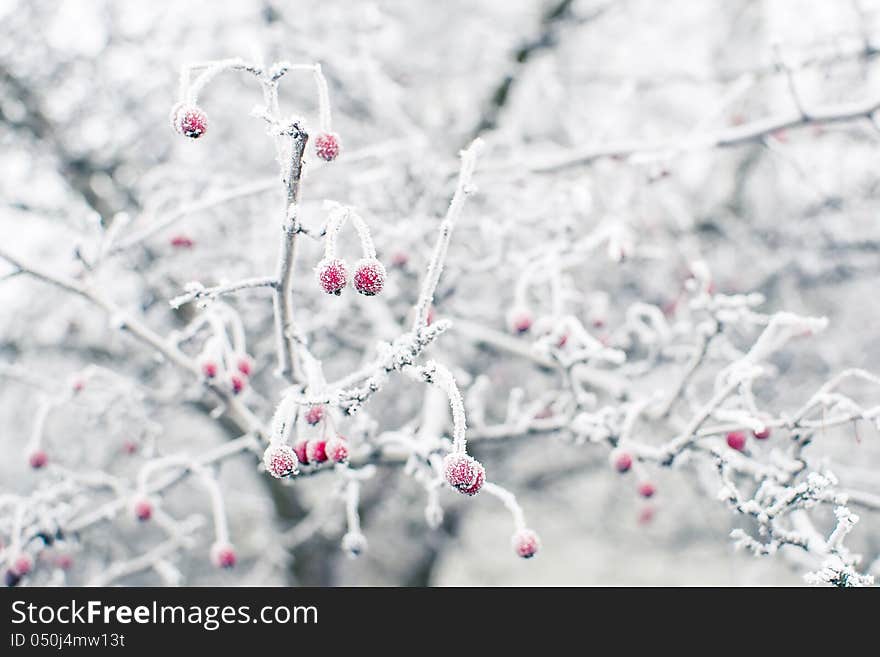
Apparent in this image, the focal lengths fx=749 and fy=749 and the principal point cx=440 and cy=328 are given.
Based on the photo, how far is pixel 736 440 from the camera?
256 cm

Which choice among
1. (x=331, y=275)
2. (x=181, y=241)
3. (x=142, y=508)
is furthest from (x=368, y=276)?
(x=181, y=241)

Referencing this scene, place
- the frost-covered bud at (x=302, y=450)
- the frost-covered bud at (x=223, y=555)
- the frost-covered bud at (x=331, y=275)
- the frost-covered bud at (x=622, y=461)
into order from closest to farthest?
the frost-covered bud at (x=331, y=275), the frost-covered bud at (x=302, y=450), the frost-covered bud at (x=622, y=461), the frost-covered bud at (x=223, y=555)

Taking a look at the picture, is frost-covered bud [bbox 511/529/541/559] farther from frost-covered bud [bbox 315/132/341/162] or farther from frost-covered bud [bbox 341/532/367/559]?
frost-covered bud [bbox 315/132/341/162]

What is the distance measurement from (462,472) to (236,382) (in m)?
1.17

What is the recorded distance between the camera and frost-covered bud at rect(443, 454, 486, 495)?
1.65 meters

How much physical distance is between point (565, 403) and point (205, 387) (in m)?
1.38

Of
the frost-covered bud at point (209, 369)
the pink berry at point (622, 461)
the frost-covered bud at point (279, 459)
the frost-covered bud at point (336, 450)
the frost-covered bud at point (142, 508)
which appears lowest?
the frost-covered bud at point (279, 459)

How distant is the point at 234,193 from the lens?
2242mm

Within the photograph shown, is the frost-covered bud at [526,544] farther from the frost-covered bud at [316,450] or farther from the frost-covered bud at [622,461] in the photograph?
the frost-covered bud at [316,450]

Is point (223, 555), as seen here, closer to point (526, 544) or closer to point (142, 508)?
point (142, 508)

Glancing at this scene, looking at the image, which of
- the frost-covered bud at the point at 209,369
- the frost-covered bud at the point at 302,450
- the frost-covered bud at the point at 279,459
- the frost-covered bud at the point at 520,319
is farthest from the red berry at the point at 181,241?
the frost-covered bud at the point at 279,459

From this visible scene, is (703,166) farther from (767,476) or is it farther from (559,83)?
(767,476)

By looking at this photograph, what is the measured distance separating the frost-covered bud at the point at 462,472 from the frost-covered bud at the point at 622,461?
99cm

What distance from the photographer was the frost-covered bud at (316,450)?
1950mm
